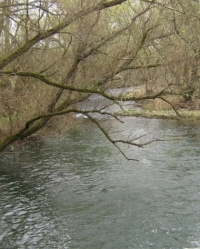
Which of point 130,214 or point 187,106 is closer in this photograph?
point 130,214

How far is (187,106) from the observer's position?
26.7 metres

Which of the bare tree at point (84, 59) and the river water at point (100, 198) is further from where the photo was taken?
the bare tree at point (84, 59)

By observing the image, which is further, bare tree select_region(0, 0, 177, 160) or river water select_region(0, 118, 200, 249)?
bare tree select_region(0, 0, 177, 160)

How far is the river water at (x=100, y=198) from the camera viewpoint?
826 cm

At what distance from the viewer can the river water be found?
8258 mm

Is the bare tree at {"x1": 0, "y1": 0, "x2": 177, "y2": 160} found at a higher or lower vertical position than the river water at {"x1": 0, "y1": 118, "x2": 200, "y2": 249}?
higher

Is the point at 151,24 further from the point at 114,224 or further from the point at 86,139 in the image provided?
the point at 86,139

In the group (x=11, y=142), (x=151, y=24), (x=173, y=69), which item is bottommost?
(x=11, y=142)

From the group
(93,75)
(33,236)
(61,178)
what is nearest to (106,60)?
(93,75)

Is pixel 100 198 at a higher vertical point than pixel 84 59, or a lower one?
lower

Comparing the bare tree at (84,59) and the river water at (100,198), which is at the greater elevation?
the bare tree at (84,59)

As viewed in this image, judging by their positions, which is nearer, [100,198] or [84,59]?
[100,198]

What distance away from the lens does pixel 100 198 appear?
10.7 metres

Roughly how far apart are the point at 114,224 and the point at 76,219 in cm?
103
